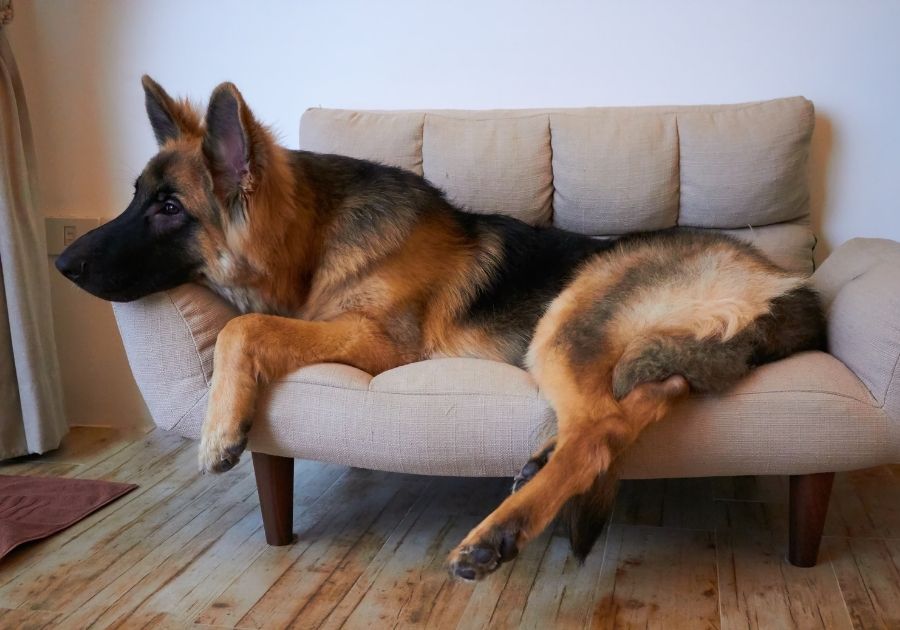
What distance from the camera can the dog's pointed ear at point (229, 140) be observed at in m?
2.10

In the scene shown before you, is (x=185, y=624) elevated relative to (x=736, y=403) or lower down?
lower down

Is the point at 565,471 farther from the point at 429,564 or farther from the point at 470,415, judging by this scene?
the point at 429,564

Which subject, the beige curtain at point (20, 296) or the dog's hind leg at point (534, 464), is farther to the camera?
the beige curtain at point (20, 296)

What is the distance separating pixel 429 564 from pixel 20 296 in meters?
1.85

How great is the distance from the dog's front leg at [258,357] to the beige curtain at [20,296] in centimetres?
130

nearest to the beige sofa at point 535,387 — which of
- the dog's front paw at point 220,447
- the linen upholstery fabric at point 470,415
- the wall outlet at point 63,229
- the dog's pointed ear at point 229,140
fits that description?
the linen upholstery fabric at point 470,415

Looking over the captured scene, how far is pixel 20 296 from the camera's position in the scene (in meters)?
3.00

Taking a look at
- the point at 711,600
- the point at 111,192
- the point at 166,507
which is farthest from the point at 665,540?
the point at 111,192

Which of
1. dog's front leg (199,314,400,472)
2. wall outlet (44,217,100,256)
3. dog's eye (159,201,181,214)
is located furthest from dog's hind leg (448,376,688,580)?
wall outlet (44,217,100,256)

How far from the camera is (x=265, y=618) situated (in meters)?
1.96

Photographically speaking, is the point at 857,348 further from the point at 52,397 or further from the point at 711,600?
the point at 52,397

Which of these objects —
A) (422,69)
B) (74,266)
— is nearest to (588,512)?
(74,266)

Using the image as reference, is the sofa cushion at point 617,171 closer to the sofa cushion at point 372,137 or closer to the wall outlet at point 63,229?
the sofa cushion at point 372,137

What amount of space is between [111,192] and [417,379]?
2.03 metres
